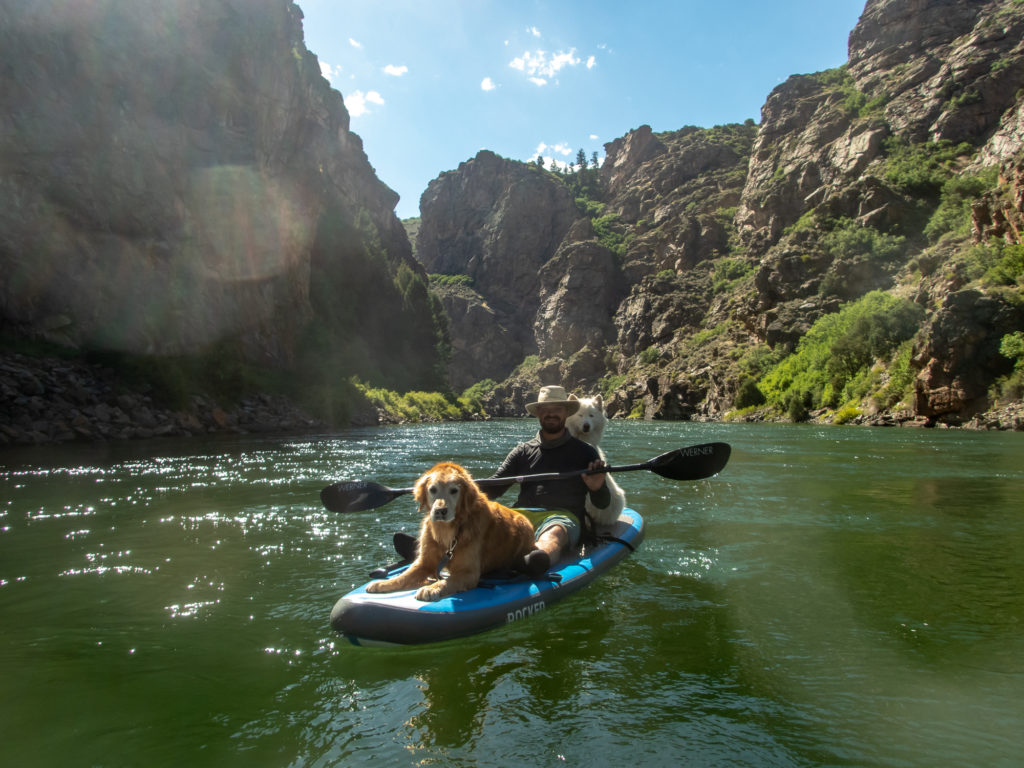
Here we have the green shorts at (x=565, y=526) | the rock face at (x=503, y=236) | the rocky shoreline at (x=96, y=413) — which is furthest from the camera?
the rock face at (x=503, y=236)

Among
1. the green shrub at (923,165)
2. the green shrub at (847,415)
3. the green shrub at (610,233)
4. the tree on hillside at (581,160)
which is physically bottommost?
the green shrub at (847,415)

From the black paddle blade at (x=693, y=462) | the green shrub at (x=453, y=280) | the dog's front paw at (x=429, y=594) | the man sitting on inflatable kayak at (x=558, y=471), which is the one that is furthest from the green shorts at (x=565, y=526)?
the green shrub at (x=453, y=280)

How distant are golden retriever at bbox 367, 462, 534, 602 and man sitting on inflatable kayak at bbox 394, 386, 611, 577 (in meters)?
0.95

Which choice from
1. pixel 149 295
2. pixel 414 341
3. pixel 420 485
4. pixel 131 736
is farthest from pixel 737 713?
pixel 414 341

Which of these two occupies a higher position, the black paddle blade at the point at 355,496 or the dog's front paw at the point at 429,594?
the black paddle blade at the point at 355,496

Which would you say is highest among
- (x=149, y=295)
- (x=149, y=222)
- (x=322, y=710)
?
(x=149, y=222)

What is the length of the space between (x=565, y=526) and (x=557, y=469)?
572mm

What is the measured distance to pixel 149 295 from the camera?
26500 mm

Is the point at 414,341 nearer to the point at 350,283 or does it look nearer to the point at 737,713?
the point at 350,283

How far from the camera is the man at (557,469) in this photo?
5.70 m

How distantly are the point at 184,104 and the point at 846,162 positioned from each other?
55.2 metres

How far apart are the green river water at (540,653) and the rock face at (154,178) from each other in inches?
→ 764

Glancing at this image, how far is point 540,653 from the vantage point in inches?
156

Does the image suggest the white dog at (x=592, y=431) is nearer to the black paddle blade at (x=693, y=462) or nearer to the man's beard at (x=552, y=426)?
the man's beard at (x=552, y=426)
